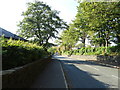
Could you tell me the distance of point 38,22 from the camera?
3312 cm

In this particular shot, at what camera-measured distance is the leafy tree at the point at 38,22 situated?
33312mm

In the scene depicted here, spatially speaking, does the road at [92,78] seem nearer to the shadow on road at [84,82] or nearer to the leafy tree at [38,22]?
the shadow on road at [84,82]

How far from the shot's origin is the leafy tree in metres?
33.3

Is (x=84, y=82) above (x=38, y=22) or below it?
below

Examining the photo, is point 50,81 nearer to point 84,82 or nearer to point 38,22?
point 84,82

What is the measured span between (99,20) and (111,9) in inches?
103

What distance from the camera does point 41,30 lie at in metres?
34.5

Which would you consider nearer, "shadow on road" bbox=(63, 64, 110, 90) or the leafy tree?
"shadow on road" bbox=(63, 64, 110, 90)

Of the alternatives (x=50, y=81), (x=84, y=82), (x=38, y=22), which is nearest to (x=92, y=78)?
(x=84, y=82)

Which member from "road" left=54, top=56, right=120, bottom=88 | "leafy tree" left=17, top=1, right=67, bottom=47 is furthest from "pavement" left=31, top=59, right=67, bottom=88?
"leafy tree" left=17, top=1, right=67, bottom=47

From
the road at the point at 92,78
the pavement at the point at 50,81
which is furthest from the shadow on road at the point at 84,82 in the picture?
the pavement at the point at 50,81

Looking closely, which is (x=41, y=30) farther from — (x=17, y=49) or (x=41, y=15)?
(x=17, y=49)

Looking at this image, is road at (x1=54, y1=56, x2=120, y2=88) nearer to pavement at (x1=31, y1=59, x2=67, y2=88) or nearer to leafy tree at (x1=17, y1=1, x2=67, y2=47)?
pavement at (x1=31, y1=59, x2=67, y2=88)

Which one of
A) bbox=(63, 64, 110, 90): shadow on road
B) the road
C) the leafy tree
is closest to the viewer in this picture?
bbox=(63, 64, 110, 90): shadow on road
